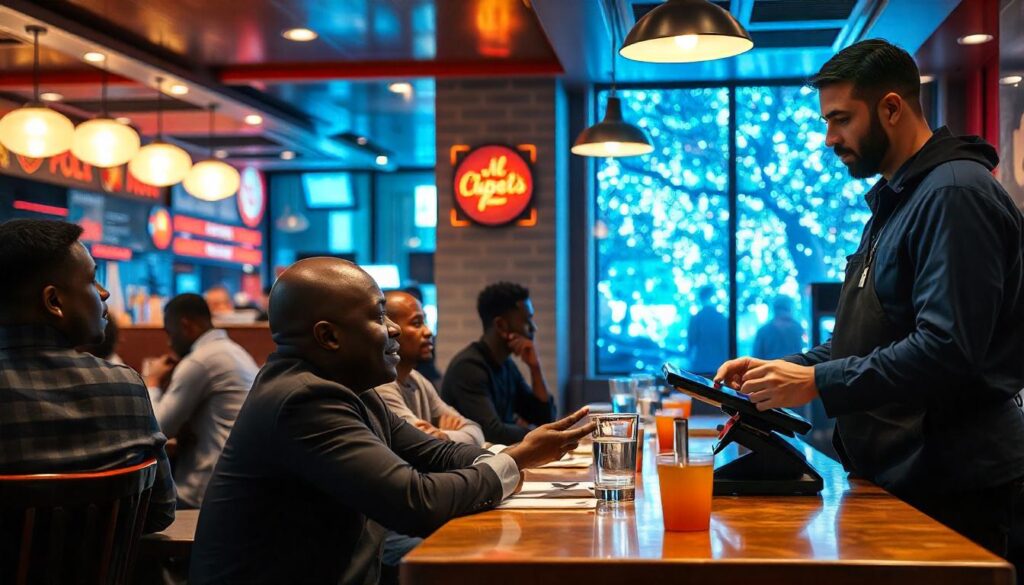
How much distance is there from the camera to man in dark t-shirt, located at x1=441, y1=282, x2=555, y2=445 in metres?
4.50

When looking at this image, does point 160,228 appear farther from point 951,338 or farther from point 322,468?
point 951,338

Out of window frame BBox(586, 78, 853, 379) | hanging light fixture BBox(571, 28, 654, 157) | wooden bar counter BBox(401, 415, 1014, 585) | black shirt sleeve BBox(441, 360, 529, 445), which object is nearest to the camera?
wooden bar counter BBox(401, 415, 1014, 585)

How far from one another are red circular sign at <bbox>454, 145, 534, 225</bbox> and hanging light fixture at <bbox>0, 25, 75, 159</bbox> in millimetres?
2480

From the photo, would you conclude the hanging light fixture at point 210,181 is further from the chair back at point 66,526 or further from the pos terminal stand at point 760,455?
the pos terminal stand at point 760,455

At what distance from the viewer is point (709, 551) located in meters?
1.57

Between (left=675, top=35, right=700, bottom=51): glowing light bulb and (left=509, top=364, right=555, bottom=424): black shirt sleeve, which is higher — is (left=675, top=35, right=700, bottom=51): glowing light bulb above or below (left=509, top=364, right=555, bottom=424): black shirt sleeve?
above

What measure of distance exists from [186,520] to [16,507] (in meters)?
0.95

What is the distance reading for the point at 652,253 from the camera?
26.3 ft

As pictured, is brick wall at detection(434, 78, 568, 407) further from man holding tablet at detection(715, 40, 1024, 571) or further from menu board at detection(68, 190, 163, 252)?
man holding tablet at detection(715, 40, 1024, 571)

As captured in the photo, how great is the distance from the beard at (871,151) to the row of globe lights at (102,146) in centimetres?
514

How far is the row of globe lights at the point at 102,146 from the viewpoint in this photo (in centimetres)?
623

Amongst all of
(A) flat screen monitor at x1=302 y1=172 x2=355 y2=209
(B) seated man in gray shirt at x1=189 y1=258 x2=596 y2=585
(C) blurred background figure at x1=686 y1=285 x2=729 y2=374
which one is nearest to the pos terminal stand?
(B) seated man in gray shirt at x1=189 y1=258 x2=596 y2=585

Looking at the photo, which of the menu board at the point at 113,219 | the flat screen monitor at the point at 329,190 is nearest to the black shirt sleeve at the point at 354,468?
the menu board at the point at 113,219

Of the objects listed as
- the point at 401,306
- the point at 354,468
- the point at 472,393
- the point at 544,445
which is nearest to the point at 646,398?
the point at 472,393
